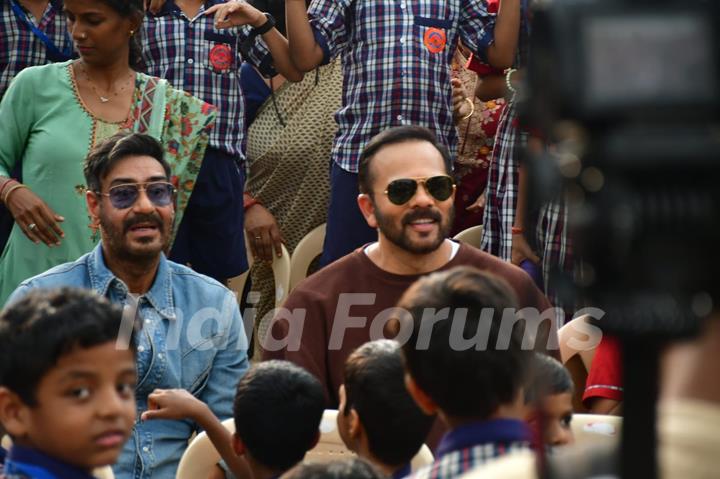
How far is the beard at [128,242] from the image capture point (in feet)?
13.0

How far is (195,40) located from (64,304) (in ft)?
9.98

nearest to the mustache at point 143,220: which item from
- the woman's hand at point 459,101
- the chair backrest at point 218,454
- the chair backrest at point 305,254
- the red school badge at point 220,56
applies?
the chair backrest at point 218,454

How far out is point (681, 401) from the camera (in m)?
1.01

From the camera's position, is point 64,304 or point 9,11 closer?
point 64,304

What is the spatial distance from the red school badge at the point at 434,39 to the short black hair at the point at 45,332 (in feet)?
9.78

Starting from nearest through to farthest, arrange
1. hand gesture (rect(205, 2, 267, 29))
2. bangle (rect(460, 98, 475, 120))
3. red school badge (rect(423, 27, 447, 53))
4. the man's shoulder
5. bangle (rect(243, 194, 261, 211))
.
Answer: the man's shoulder → hand gesture (rect(205, 2, 267, 29)) → red school badge (rect(423, 27, 447, 53)) → bangle (rect(460, 98, 475, 120)) → bangle (rect(243, 194, 261, 211))

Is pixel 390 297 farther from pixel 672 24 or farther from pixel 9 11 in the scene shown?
pixel 672 24

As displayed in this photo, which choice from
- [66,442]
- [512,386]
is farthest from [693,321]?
[66,442]

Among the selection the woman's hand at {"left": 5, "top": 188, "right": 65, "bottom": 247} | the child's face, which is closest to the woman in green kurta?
the woman's hand at {"left": 5, "top": 188, "right": 65, "bottom": 247}

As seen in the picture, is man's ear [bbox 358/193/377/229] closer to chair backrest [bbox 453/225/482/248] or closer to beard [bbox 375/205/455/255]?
beard [bbox 375/205/455/255]

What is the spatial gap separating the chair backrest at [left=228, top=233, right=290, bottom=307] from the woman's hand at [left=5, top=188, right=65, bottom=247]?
1219 millimetres

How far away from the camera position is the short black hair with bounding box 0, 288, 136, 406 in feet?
7.88

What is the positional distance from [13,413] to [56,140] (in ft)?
7.60

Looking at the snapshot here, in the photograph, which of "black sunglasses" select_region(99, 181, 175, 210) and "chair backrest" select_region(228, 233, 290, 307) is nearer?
"black sunglasses" select_region(99, 181, 175, 210)
